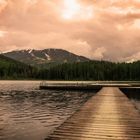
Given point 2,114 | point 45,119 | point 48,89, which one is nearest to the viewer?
point 45,119

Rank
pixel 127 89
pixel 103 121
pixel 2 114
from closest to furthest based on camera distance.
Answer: pixel 103 121
pixel 2 114
pixel 127 89

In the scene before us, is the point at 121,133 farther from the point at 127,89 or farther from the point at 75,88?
the point at 75,88

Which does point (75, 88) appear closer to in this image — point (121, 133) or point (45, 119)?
point (45, 119)

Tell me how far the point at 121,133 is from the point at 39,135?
30.8 ft

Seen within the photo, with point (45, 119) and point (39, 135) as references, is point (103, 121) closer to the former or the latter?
point (39, 135)

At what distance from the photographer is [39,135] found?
84.4 feet

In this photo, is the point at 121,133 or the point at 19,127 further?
the point at 19,127

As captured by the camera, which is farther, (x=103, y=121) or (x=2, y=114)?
(x=2, y=114)

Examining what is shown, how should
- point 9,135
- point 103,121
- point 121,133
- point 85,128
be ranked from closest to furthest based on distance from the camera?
1. point 121,133
2. point 85,128
3. point 103,121
4. point 9,135

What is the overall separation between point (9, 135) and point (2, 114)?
46.0 ft

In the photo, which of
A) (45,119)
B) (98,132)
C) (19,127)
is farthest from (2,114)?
(98,132)

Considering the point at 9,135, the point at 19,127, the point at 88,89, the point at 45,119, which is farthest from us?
the point at 88,89

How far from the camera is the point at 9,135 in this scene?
2511 cm

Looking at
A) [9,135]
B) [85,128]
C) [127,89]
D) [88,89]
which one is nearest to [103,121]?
[85,128]
